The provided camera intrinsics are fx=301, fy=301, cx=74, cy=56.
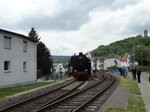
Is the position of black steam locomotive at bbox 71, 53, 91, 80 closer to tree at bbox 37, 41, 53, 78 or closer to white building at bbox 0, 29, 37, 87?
white building at bbox 0, 29, 37, 87

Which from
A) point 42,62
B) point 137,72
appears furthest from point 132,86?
point 42,62

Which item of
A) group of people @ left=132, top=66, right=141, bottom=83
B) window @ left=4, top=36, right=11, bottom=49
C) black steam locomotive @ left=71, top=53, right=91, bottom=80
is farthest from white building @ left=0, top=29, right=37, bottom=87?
group of people @ left=132, top=66, right=141, bottom=83

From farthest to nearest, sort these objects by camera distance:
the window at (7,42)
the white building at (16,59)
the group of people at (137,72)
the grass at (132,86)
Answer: the group of people at (137,72) < the window at (7,42) < the white building at (16,59) < the grass at (132,86)

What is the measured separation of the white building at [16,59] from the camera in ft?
86.1

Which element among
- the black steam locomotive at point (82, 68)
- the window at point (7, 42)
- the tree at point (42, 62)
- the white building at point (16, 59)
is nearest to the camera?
the white building at point (16, 59)

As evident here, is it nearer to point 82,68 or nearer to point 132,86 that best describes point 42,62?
point 82,68

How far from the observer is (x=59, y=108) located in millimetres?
12531

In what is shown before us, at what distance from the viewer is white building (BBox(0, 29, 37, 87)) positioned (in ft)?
86.1

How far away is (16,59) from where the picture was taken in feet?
95.1

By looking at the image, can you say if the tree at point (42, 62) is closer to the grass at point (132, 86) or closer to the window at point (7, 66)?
the grass at point (132, 86)

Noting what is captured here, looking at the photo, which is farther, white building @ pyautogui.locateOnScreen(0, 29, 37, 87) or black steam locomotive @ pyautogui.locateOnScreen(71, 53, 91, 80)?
black steam locomotive @ pyautogui.locateOnScreen(71, 53, 91, 80)

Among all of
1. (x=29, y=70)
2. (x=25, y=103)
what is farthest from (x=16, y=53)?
(x=25, y=103)

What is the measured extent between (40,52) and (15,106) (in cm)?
5893

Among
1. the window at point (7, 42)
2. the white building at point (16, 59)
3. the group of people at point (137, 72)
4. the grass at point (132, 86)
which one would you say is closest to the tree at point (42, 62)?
the white building at point (16, 59)
